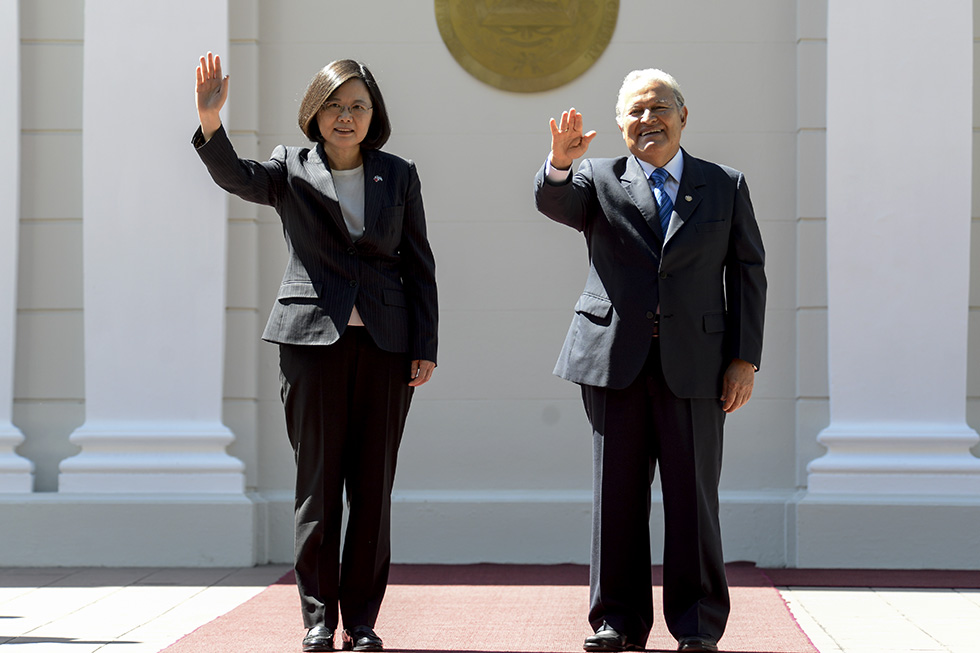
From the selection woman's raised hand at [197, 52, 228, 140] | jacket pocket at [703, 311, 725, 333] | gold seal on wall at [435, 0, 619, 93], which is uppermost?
gold seal on wall at [435, 0, 619, 93]

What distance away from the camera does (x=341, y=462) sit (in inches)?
122

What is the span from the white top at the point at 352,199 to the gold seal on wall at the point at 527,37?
1948mm

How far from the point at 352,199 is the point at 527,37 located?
6.88 feet

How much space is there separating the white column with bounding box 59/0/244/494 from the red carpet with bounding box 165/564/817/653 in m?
1.03

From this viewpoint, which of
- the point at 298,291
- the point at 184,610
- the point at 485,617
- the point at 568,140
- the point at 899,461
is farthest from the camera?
the point at 899,461

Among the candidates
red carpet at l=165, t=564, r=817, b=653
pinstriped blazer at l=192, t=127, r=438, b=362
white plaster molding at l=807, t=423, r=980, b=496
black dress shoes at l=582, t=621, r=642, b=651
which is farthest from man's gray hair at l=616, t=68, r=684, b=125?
white plaster molding at l=807, t=423, r=980, b=496

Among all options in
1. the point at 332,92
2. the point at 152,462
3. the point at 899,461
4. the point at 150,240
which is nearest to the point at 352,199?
the point at 332,92

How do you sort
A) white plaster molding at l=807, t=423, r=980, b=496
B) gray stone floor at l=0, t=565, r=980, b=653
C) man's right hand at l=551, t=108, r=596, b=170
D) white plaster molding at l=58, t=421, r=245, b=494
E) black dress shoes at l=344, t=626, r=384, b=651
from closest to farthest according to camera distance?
man's right hand at l=551, t=108, r=596, b=170 < black dress shoes at l=344, t=626, r=384, b=651 < gray stone floor at l=0, t=565, r=980, b=653 < white plaster molding at l=807, t=423, r=980, b=496 < white plaster molding at l=58, t=421, r=245, b=494

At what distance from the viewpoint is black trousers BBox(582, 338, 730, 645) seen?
2990mm

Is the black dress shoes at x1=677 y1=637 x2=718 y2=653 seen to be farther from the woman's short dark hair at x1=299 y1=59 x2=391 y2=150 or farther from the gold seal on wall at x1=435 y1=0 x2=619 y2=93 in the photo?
the gold seal on wall at x1=435 y1=0 x2=619 y2=93

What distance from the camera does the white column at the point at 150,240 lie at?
15.9ft

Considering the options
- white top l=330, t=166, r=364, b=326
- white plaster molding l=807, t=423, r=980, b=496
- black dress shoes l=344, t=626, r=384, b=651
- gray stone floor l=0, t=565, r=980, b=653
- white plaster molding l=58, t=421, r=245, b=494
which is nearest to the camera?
black dress shoes l=344, t=626, r=384, b=651

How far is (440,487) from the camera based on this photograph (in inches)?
195

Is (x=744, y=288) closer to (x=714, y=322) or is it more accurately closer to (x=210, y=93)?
(x=714, y=322)
